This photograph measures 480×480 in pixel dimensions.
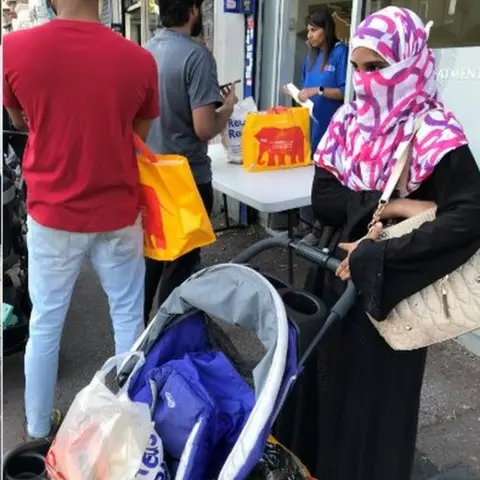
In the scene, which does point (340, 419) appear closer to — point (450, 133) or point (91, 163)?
point (450, 133)

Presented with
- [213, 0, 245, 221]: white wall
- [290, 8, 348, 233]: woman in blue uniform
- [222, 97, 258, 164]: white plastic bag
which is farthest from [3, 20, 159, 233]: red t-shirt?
[213, 0, 245, 221]: white wall

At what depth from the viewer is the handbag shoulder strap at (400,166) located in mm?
1586

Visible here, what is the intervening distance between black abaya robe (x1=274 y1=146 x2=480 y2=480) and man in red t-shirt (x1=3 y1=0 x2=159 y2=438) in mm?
748

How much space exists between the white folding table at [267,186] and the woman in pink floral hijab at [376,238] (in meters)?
1.01

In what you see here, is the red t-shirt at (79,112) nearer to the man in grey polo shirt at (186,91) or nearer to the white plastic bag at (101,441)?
the man in grey polo shirt at (186,91)

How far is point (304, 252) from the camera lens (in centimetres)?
172

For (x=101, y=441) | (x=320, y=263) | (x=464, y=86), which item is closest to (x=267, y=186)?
(x=464, y=86)

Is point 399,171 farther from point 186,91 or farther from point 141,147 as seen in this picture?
point 186,91

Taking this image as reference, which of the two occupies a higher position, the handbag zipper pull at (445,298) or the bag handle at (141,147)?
the bag handle at (141,147)

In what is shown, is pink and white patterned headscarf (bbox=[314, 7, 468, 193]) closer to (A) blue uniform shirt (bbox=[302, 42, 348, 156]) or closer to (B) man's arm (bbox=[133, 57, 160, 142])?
(B) man's arm (bbox=[133, 57, 160, 142])

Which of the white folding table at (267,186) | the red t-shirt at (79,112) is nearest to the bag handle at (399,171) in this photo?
the red t-shirt at (79,112)

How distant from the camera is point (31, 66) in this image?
1970 millimetres

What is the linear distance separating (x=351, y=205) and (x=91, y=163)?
0.92 meters

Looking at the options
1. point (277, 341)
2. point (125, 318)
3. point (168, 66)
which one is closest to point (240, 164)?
point (168, 66)
